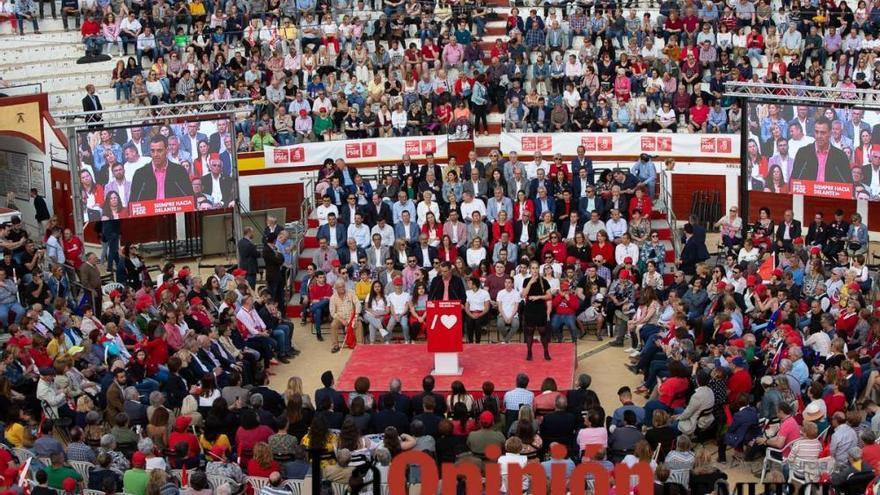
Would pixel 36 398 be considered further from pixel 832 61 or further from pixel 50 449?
pixel 832 61

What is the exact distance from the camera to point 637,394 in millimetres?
26125

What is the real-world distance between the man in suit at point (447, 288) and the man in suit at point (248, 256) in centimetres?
434

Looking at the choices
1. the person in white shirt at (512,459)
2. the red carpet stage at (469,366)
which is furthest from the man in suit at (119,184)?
the person in white shirt at (512,459)

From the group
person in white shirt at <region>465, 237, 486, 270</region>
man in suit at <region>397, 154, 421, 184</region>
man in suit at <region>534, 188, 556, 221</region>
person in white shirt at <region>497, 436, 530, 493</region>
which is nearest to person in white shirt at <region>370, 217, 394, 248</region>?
person in white shirt at <region>465, 237, 486, 270</region>

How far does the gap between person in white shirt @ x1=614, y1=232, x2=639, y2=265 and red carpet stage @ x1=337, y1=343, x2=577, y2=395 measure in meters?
2.86

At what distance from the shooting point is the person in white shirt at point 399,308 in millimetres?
28766

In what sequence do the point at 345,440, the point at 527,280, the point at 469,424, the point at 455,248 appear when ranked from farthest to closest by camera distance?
1. the point at 455,248
2. the point at 527,280
3. the point at 469,424
4. the point at 345,440

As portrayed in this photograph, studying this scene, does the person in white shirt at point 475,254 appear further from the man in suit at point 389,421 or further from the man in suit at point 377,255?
the man in suit at point 389,421

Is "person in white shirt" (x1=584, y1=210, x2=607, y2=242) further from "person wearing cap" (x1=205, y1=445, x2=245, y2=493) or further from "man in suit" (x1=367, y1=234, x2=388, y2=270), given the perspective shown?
"person wearing cap" (x1=205, y1=445, x2=245, y2=493)

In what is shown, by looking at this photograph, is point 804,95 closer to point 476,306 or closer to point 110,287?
point 476,306

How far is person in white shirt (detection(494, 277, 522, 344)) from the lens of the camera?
28.5 meters

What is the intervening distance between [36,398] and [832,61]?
2159 centimetres

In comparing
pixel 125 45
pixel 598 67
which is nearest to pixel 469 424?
pixel 598 67

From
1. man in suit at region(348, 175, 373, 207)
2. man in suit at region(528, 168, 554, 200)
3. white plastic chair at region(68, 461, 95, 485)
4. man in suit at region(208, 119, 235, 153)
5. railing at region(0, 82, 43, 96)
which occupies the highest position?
railing at region(0, 82, 43, 96)
